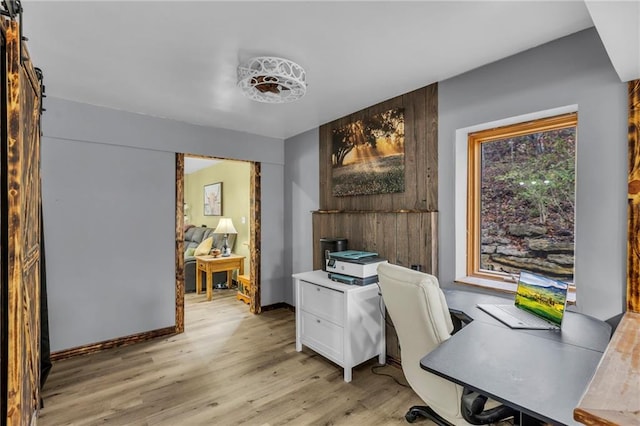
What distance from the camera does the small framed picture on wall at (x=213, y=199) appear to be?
19.9 feet

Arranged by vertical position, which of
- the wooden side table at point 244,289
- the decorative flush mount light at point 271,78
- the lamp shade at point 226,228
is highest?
the decorative flush mount light at point 271,78

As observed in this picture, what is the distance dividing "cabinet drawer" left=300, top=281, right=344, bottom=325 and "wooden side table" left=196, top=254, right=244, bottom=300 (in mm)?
2238

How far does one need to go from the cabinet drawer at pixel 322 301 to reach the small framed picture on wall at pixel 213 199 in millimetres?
3750

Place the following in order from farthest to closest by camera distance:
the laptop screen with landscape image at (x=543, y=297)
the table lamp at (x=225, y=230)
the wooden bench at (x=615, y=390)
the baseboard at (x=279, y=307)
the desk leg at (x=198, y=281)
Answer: the table lamp at (x=225, y=230) → the desk leg at (x=198, y=281) → the baseboard at (x=279, y=307) → the laptop screen with landscape image at (x=543, y=297) → the wooden bench at (x=615, y=390)

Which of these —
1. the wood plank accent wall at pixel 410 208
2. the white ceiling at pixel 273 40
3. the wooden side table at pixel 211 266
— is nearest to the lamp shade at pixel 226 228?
the wooden side table at pixel 211 266

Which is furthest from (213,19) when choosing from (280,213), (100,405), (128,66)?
(280,213)

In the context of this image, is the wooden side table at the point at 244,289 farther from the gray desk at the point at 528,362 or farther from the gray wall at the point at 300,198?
the gray desk at the point at 528,362

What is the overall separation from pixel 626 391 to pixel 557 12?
5.52ft

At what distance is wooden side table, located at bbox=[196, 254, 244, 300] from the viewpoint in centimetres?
460

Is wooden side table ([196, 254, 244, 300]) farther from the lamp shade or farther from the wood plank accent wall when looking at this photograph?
the wood plank accent wall

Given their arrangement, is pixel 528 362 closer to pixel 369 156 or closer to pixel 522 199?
pixel 522 199

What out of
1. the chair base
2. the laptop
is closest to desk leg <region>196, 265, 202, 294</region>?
the chair base

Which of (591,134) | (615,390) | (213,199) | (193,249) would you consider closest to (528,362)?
(615,390)

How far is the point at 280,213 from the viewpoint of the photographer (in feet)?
13.8
